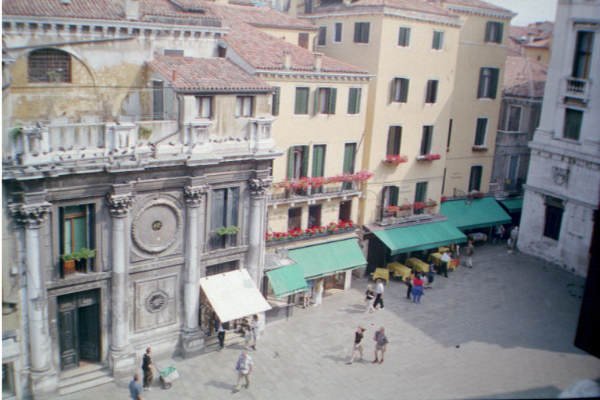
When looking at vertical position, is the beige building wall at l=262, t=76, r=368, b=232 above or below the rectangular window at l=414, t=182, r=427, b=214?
above

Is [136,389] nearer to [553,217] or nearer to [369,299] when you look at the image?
[369,299]

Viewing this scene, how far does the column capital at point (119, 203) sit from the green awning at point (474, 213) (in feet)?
37.8

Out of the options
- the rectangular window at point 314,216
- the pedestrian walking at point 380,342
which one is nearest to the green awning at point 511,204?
the rectangular window at point 314,216

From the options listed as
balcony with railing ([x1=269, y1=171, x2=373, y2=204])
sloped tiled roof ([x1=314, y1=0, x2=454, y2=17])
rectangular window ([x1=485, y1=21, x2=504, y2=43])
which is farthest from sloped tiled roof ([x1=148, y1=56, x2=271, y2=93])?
rectangular window ([x1=485, y1=21, x2=504, y2=43])

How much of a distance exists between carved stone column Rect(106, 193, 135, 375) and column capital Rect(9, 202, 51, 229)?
1.28m

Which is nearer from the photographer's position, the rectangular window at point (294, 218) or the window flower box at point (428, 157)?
the rectangular window at point (294, 218)

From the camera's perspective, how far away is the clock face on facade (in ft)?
42.5

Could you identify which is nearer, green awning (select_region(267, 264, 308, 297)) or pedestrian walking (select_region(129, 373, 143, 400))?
pedestrian walking (select_region(129, 373, 143, 400))

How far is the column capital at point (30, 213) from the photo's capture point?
11148mm

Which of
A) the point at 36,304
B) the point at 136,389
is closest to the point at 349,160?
the point at 136,389

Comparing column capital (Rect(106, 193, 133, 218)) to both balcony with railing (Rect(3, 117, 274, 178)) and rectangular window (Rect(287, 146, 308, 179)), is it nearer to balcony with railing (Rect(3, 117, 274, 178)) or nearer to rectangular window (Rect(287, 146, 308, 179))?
balcony with railing (Rect(3, 117, 274, 178))

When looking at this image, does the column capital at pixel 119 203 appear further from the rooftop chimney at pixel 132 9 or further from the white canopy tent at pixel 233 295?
the rooftop chimney at pixel 132 9

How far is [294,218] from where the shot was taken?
17.3 m

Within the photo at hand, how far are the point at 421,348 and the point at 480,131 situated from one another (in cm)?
937
